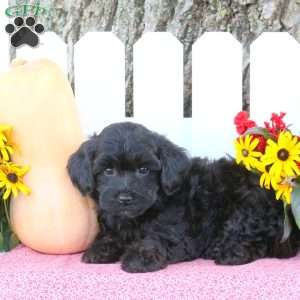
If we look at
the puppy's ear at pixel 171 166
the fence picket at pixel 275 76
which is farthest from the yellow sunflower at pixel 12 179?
the fence picket at pixel 275 76

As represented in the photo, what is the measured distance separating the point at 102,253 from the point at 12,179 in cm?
56

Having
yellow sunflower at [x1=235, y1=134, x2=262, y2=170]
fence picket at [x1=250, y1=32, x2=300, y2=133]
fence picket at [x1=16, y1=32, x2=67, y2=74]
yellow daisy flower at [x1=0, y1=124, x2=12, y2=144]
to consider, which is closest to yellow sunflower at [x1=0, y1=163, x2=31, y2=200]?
yellow daisy flower at [x1=0, y1=124, x2=12, y2=144]

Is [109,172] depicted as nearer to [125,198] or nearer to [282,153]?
[125,198]

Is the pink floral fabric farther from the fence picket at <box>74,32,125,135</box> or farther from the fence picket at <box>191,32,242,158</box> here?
the fence picket at <box>74,32,125,135</box>

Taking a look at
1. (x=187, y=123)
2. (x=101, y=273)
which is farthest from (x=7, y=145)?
(x=187, y=123)

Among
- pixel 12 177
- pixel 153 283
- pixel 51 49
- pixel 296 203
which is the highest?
pixel 51 49

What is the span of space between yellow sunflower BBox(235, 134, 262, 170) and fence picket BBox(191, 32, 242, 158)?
2.37 feet

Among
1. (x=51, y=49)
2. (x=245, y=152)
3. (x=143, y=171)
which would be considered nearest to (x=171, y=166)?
(x=143, y=171)

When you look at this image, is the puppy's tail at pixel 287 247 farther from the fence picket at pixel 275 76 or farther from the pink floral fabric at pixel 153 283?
the fence picket at pixel 275 76

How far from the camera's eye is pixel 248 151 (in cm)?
316

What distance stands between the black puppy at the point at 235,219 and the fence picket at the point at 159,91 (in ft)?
2.14

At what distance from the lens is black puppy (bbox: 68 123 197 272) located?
3.03 meters

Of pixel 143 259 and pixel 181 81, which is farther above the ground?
pixel 181 81

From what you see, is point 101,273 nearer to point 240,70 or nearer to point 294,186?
point 294,186
